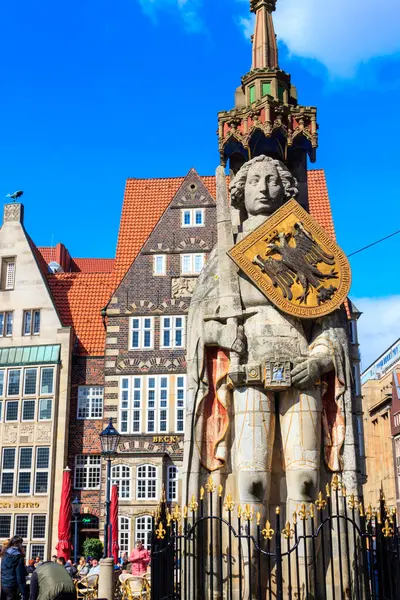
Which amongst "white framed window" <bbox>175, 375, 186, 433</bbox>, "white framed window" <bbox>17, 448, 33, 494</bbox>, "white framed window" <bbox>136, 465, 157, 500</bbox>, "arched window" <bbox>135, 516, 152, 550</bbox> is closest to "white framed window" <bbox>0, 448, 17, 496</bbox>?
"white framed window" <bbox>17, 448, 33, 494</bbox>

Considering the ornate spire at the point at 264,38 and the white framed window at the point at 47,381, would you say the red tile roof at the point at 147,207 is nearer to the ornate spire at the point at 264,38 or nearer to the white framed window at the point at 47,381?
the white framed window at the point at 47,381

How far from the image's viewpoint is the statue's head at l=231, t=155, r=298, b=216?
28.4ft

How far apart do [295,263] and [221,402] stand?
1.78m

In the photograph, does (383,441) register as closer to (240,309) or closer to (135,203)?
(135,203)

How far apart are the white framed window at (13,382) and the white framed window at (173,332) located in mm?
5665

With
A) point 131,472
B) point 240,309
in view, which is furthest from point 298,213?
point 131,472

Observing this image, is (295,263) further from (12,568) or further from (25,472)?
(25,472)

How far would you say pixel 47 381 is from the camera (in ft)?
90.6

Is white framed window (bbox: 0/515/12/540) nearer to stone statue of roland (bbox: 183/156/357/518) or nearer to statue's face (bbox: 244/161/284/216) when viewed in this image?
stone statue of roland (bbox: 183/156/357/518)

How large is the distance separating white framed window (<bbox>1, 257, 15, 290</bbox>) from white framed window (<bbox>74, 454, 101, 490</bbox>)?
24.1 ft

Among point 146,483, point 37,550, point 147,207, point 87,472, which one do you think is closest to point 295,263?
point 146,483

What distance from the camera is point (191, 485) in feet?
26.3

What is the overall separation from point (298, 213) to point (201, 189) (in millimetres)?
20529

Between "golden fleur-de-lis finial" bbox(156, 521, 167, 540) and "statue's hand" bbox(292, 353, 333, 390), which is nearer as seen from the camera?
"golden fleur-de-lis finial" bbox(156, 521, 167, 540)
